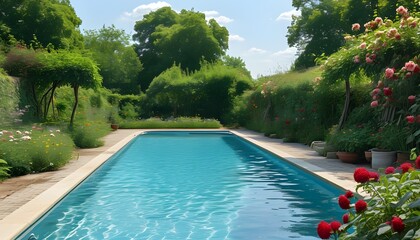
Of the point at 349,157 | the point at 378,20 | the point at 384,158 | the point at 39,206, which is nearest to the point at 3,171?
the point at 39,206

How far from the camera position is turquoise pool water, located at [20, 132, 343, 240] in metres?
5.48

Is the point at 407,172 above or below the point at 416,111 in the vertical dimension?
below

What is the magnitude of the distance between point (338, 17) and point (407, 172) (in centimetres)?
3343

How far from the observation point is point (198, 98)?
29.6 meters

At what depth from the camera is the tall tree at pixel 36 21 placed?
82.6ft

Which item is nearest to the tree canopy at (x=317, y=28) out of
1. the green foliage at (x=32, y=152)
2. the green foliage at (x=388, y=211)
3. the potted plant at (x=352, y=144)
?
the potted plant at (x=352, y=144)

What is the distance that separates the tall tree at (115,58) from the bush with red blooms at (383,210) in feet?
133

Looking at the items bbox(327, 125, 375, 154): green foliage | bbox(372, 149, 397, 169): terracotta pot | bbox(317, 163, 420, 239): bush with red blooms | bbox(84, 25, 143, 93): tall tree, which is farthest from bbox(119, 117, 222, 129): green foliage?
bbox(317, 163, 420, 239): bush with red blooms

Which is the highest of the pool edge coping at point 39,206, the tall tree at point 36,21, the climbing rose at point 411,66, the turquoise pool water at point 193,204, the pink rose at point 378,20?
the tall tree at point 36,21

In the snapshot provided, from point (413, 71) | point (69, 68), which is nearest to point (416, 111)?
point (413, 71)

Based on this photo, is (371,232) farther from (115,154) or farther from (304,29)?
(304,29)

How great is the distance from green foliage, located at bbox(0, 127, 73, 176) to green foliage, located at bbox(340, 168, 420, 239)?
6.79 meters

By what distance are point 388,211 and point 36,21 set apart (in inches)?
995

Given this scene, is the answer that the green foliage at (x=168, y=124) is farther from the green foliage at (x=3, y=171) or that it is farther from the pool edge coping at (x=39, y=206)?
the green foliage at (x=3, y=171)
